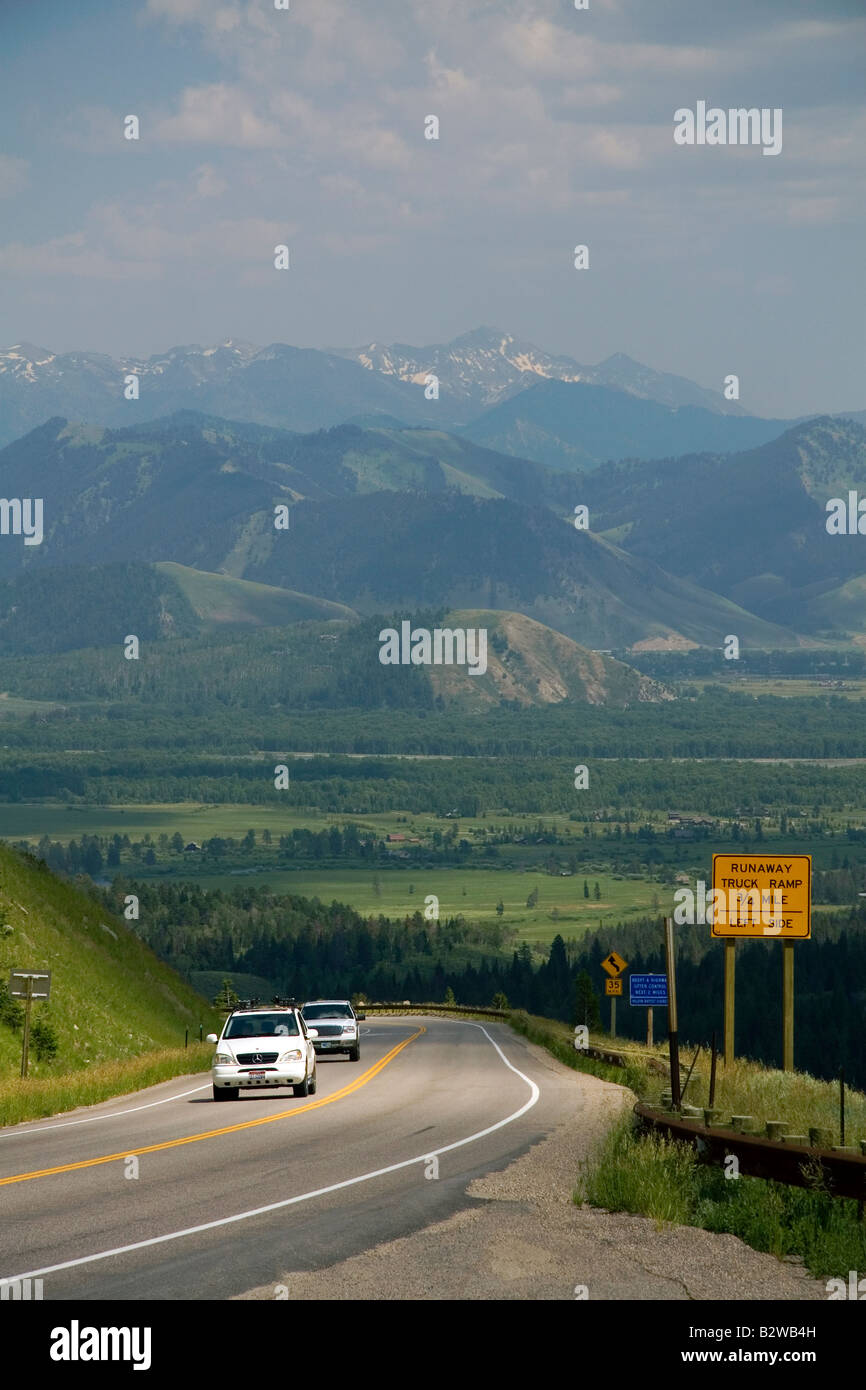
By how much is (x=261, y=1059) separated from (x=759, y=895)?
37.1 ft

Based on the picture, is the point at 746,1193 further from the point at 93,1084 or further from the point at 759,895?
the point at 93,1084

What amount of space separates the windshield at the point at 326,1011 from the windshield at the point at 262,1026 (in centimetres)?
1635

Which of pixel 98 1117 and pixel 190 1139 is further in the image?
pixel 98 1117

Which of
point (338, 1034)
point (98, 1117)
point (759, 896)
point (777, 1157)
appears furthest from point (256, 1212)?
point (338, 1034)

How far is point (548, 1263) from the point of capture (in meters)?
15.7

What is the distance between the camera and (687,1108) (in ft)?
76.9

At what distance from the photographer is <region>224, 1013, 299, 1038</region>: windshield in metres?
36.7

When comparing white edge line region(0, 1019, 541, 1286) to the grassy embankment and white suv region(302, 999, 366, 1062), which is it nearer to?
the grassy embankment

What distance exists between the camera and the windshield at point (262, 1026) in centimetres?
3666

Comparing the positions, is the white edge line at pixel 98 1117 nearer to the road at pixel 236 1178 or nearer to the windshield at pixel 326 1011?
the road at pixel 236 1178
